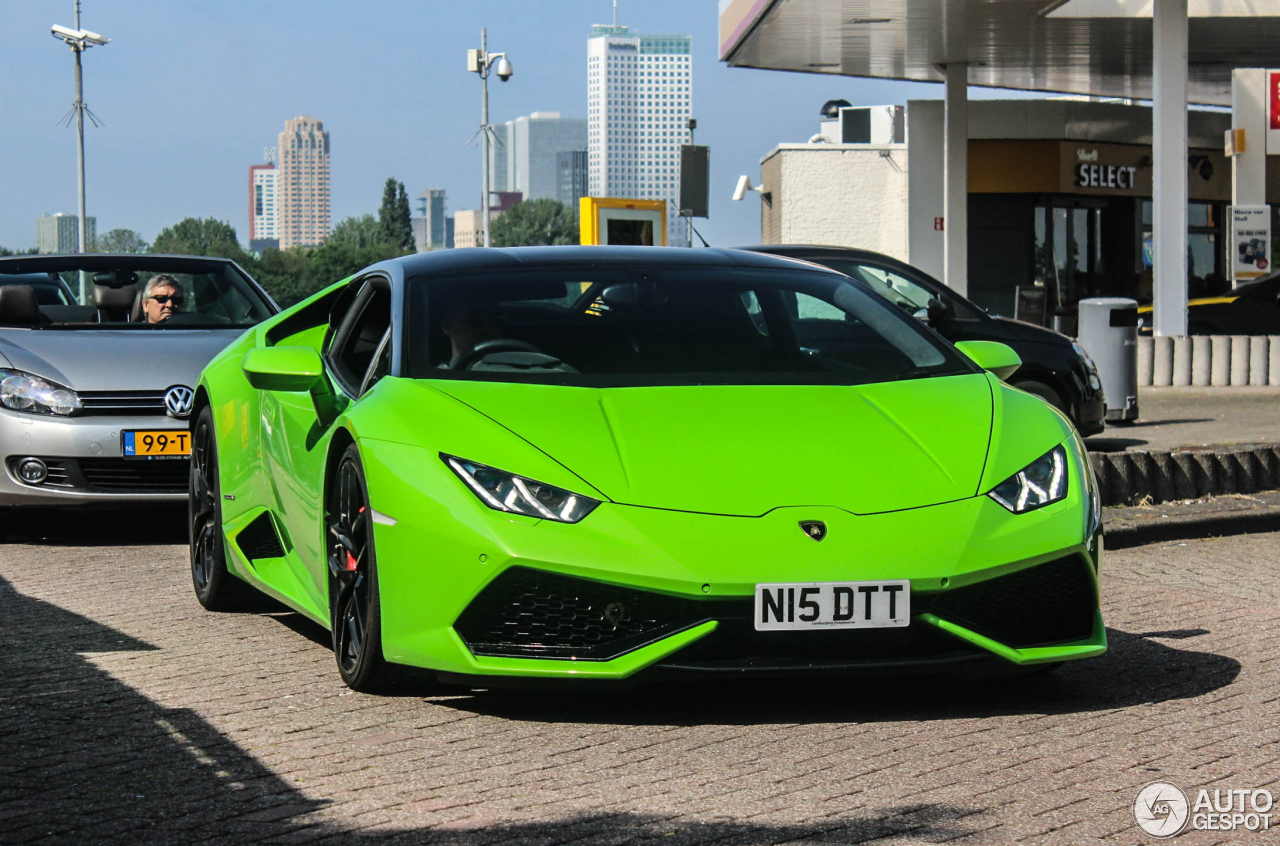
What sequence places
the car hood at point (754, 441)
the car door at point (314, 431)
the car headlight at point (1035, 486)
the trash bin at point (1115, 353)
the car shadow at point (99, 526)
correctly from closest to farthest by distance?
the car hood at point (754, 441), the car headlight at point (1035, 486), the car door at point (314, 431), the car shadow at point (99, 526), the trash bin at point (1115, 353)

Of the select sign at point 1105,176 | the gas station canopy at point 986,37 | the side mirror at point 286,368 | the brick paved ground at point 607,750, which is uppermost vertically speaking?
the gas station canopy at point 986,37

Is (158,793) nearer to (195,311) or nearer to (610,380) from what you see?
(610,380)

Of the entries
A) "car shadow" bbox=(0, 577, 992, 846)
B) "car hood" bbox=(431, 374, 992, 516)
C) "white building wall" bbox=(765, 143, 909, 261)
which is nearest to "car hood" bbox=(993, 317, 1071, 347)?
"car hood" bbox=(431, 374, 992, 516)

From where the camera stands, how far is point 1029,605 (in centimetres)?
449

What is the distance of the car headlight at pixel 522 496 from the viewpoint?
14.0ft

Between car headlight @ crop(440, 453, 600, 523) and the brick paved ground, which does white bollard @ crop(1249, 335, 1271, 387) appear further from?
car headlight @ crop(440, 453, 600, 523)

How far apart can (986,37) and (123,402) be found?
22320 millimetres

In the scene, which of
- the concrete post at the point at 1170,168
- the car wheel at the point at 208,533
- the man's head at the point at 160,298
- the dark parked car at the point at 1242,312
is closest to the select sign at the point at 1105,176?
the dark parked car at the point at 1242,312

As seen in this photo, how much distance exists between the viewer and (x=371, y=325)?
5730mm

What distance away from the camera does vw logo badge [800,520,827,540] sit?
13.9ft

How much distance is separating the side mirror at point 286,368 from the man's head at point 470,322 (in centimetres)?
44

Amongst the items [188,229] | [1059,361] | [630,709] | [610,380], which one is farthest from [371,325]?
[188,229]

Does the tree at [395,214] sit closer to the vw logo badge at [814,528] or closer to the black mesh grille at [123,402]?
the black mesh grille at [123,402]

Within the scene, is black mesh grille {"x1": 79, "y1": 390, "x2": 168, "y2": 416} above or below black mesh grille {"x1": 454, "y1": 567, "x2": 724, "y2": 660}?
above
